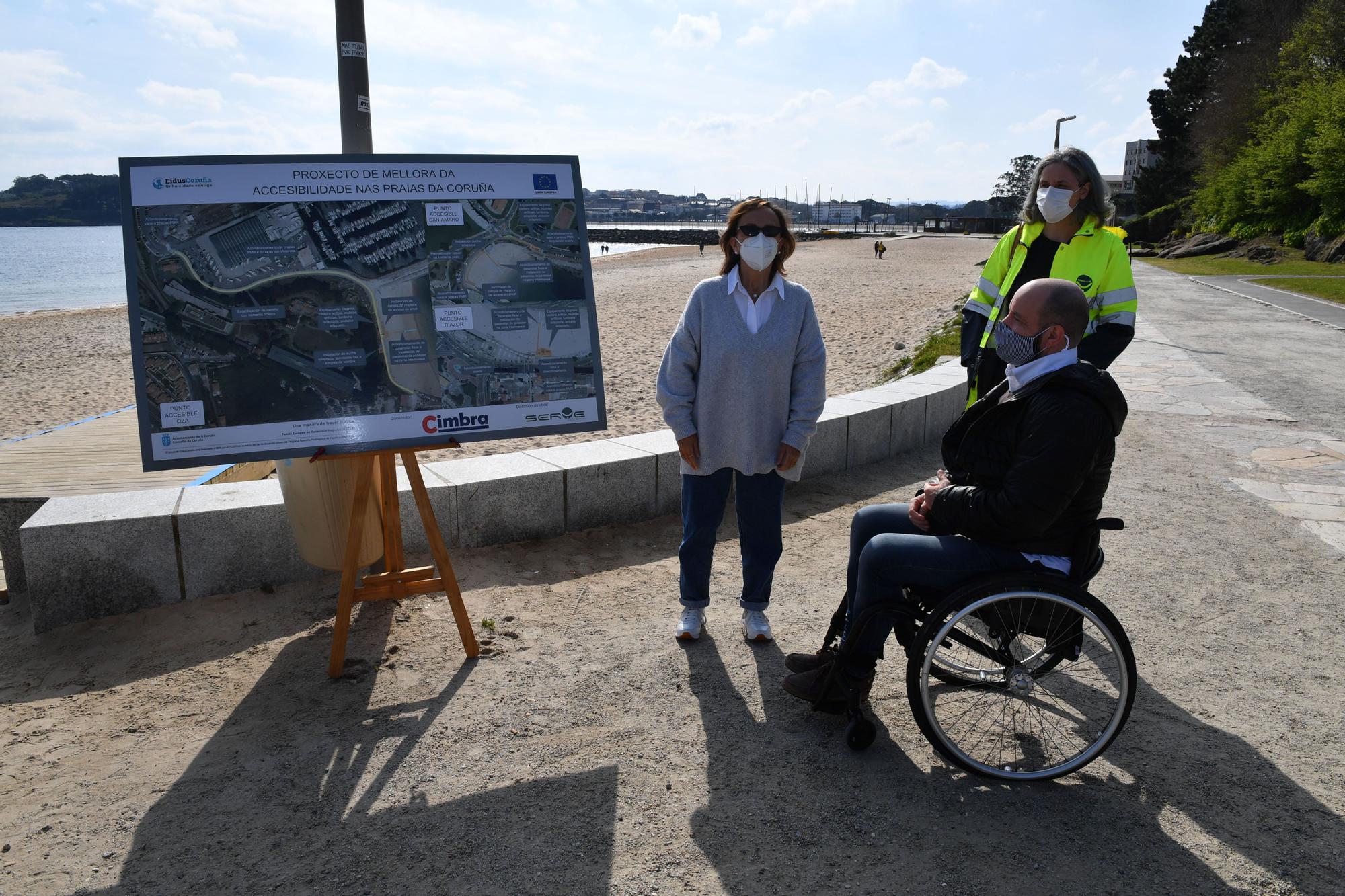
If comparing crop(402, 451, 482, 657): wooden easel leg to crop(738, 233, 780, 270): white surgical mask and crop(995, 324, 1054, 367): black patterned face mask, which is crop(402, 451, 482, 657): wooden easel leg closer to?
crop(738, 233, 780, 270): white surgical mask

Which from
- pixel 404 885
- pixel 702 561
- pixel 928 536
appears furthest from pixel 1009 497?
pixel 404 885

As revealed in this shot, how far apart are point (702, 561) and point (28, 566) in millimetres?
2812

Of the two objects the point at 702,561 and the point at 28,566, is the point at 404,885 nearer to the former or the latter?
the point at 702,561

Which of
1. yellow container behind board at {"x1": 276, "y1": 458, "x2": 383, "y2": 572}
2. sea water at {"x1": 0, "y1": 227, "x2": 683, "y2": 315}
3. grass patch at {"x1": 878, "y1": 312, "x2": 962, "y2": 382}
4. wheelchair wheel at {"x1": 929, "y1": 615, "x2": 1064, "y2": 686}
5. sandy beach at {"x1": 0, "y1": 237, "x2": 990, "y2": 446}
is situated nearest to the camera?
wheelchair wheel at {"x1": 929, "y1": 615, "x2": 1064, "y2": 686}

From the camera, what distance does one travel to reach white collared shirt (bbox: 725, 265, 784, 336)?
348cm

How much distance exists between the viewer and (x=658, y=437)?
5469 mm

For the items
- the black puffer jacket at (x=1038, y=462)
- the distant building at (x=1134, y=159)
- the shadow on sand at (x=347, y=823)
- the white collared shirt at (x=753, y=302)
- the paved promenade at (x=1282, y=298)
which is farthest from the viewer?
the distant building at (x=1134, y=159)

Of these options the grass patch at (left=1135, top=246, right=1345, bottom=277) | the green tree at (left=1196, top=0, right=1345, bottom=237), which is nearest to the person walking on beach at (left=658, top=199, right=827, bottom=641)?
the grass patch at (left=1135, top=246, right=1345, bottom=277)

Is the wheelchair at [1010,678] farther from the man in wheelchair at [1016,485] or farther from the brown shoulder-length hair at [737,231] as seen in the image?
the brown shoulder-length hair at [737,231]

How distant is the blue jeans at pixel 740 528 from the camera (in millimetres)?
3637

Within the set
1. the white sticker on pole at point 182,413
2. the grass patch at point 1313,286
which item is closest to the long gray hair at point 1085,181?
the white sticker on pole at point 182,413

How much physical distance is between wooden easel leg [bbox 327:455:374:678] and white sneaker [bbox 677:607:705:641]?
A: 4.37 feet

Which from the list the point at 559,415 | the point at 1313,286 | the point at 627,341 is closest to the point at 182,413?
the point at 559,415

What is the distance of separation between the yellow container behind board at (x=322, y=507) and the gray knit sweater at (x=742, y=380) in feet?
4.72
